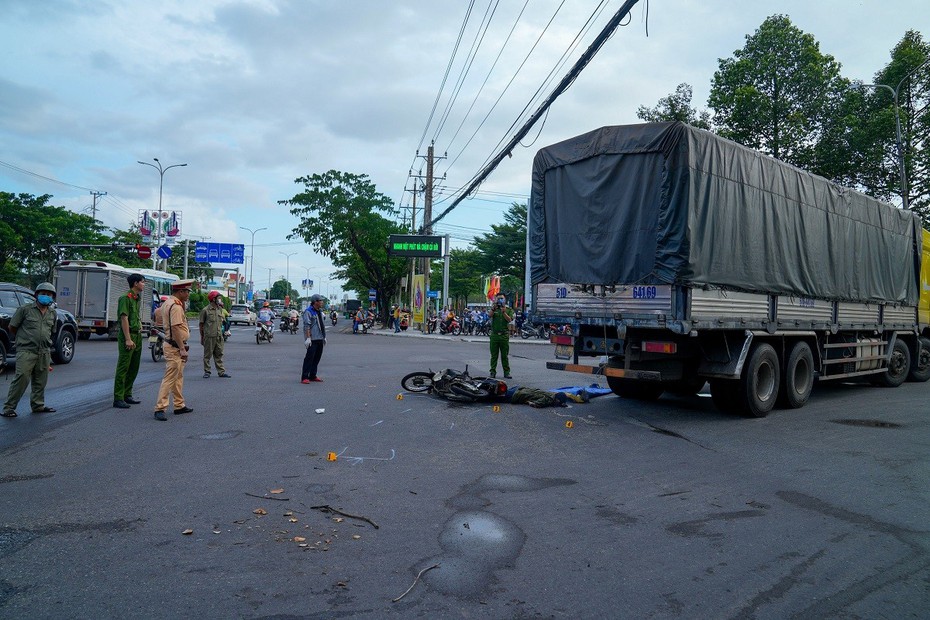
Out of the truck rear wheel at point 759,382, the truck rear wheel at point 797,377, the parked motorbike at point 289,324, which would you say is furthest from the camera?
the parked motorbike at point 289,324

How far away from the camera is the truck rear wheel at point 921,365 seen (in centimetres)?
1352

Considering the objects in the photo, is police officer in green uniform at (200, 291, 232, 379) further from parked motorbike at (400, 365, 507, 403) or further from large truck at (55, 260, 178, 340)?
large truck at (55, 260, 178, 340)

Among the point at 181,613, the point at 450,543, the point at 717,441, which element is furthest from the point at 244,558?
the point at 717,441

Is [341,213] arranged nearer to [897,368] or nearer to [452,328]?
[452,328]

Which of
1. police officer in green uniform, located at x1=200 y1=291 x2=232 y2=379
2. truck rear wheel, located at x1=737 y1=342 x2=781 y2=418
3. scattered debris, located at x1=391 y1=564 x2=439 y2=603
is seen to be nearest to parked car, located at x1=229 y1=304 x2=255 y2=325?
police officer in green uniform, located at x1=200 y1=291 x2=232 y2=379

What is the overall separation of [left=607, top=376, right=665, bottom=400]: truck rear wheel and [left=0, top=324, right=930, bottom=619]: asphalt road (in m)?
1.55

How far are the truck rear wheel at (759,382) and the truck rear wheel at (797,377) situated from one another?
A: 0.86 ft

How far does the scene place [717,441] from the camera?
7484 millimetres

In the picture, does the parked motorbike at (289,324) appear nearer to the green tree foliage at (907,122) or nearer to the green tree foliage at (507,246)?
the green tree foliage at (507,246)

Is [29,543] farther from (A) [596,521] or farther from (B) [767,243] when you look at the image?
(B) [767,243]

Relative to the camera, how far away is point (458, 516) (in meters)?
4.62

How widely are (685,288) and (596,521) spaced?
413cm

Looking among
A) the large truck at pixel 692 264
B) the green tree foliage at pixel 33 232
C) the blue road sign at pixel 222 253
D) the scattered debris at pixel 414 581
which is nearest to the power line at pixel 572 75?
the large truck at pixel 692 264

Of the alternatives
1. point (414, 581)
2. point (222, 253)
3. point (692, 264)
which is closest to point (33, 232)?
point (222, 253)
